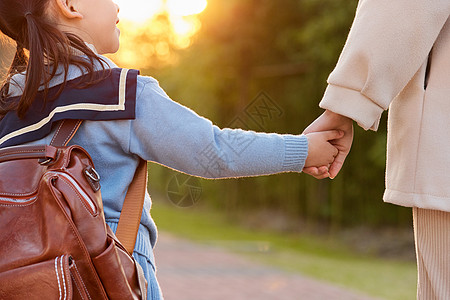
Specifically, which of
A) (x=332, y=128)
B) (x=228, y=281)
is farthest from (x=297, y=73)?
A: (x=332, y=128)

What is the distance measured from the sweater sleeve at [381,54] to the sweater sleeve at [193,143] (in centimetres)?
36

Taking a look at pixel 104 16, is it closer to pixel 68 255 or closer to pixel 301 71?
pixel 68 255

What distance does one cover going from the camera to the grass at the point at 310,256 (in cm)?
874

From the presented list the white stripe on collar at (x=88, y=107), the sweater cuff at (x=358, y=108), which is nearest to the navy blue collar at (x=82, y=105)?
the white stripe on collar at (x=88, y=107)

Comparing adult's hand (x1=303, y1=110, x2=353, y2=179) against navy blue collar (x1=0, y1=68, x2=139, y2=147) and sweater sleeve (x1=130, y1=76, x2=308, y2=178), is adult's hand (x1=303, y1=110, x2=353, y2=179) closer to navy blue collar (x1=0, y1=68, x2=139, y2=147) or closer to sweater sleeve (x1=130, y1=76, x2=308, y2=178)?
sweater sleeve (x1=130, y1=76, x2=308, y2=178)

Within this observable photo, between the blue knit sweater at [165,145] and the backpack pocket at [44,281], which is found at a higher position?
the blue knit sweater at [165,145]

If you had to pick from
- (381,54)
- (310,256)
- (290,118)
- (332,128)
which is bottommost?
(310,256)

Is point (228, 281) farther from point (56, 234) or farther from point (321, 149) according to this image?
point (56, 234)

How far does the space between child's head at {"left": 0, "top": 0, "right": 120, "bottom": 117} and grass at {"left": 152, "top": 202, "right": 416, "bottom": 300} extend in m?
6.53

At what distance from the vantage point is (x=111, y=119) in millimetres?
1580

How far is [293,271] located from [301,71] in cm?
492

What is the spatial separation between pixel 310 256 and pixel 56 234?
406 inches

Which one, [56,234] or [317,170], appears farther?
[317,170]

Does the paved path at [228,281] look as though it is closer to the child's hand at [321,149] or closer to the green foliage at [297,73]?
the green foliage at [297,73]
